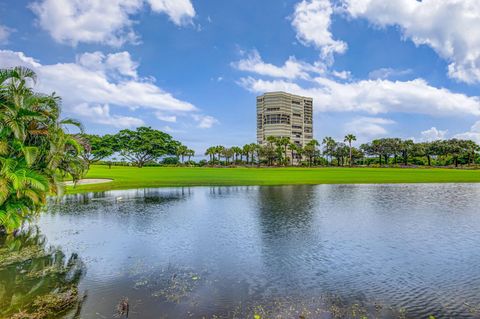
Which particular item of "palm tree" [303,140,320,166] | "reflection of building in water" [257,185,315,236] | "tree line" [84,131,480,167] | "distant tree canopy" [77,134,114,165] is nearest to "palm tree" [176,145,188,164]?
"tree line" [84,131,480,167]

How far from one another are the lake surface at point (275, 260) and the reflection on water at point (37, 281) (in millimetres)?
549

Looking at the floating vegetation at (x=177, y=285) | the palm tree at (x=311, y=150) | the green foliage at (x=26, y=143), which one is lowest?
the floating vegetation at (x=177, y=285)

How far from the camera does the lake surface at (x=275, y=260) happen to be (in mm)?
9359

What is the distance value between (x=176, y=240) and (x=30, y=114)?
8683mm

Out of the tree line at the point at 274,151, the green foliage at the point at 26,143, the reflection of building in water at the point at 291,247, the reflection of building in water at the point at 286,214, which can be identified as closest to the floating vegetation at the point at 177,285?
the reflection of building in water at the point at 291,247

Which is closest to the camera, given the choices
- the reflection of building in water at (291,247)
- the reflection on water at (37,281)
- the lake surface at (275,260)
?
the reflection on water at (37,281)

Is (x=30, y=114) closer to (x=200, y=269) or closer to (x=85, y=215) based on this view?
(x=200, y=269)

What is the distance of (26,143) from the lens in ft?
49.7

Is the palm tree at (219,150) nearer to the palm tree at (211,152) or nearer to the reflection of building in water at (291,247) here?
the palm tree at (211,152)

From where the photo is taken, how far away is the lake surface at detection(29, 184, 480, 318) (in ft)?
30.7

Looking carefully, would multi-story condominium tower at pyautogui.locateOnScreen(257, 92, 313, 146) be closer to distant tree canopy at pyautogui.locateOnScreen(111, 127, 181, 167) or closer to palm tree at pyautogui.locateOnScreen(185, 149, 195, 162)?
palm tree at pyautogui.locateOnScreen(185, 149, 195, 162)

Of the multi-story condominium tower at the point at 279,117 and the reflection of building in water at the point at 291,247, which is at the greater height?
the multi-story condominium tower at the point at 279,117

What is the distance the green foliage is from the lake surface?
288 cm

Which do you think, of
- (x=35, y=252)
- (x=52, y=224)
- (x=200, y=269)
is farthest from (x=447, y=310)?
(x=52, y=224)
